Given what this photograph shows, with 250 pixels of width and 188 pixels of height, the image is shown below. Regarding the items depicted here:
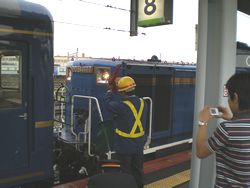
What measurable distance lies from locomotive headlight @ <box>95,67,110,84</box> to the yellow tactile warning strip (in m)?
2.04

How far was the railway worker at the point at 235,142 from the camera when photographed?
2145mm

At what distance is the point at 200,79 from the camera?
3.56 m

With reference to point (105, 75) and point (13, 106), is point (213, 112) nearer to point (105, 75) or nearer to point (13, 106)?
point (13, 106)

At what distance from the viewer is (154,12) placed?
10.2 meters

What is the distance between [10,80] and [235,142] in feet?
10.8

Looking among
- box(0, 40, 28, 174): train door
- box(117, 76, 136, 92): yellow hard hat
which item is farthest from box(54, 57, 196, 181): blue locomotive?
box(0, 40, 28, 174): train door

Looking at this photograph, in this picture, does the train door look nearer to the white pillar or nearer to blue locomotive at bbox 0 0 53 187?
blue locomotive at bbox 0 0 53 187

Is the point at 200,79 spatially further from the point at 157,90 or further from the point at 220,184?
the point at 157,90

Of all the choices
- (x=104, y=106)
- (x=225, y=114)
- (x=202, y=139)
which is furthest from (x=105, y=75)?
(x=202, y=139)

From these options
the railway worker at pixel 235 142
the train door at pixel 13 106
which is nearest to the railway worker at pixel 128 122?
the train door at pixel 13 106

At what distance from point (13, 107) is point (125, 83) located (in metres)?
1.50

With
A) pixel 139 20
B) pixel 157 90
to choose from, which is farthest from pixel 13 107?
pixel 139 20

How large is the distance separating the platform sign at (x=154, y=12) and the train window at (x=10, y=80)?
19.7 feet

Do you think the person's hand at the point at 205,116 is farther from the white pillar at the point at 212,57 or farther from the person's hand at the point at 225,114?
the white pillar at the point at 212,57
